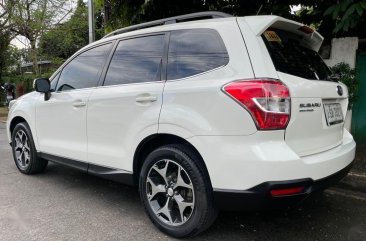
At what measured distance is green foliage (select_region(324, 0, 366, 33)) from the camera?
4674 millimetres

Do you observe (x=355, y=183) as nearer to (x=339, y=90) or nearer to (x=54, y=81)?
(x=339, y=90)

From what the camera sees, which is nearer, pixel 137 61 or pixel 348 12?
pixel 137 61

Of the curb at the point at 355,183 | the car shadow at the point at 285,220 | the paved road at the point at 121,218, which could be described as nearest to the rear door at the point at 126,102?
the paved road at the point at 121,218

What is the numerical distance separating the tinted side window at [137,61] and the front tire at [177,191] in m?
0.74

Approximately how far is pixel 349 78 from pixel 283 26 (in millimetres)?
3321

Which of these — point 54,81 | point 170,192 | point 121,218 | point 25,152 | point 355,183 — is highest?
point 54,81

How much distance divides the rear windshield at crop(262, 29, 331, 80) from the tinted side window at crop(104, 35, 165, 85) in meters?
1.01

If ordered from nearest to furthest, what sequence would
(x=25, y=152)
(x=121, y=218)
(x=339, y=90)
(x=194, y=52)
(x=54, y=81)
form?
(x=194, y=52), (x=339, y=90), (x=121, y=218), (x=54, y=81), (x=25, y=152)

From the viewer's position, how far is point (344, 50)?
617 cm

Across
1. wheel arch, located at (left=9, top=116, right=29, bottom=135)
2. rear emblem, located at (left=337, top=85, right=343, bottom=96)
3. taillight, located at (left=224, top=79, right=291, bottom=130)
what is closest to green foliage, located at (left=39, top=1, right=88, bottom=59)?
wheel arch, located at (left=9, top=116, right=29, bottom=135)

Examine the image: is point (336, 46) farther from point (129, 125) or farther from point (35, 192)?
point (35, 192)

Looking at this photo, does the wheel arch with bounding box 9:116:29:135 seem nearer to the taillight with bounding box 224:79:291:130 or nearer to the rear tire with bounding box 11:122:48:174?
the rear tire with bounding box 11:122:48:174

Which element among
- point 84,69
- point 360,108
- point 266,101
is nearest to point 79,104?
point 84,69

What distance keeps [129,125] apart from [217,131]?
988 millimetres
